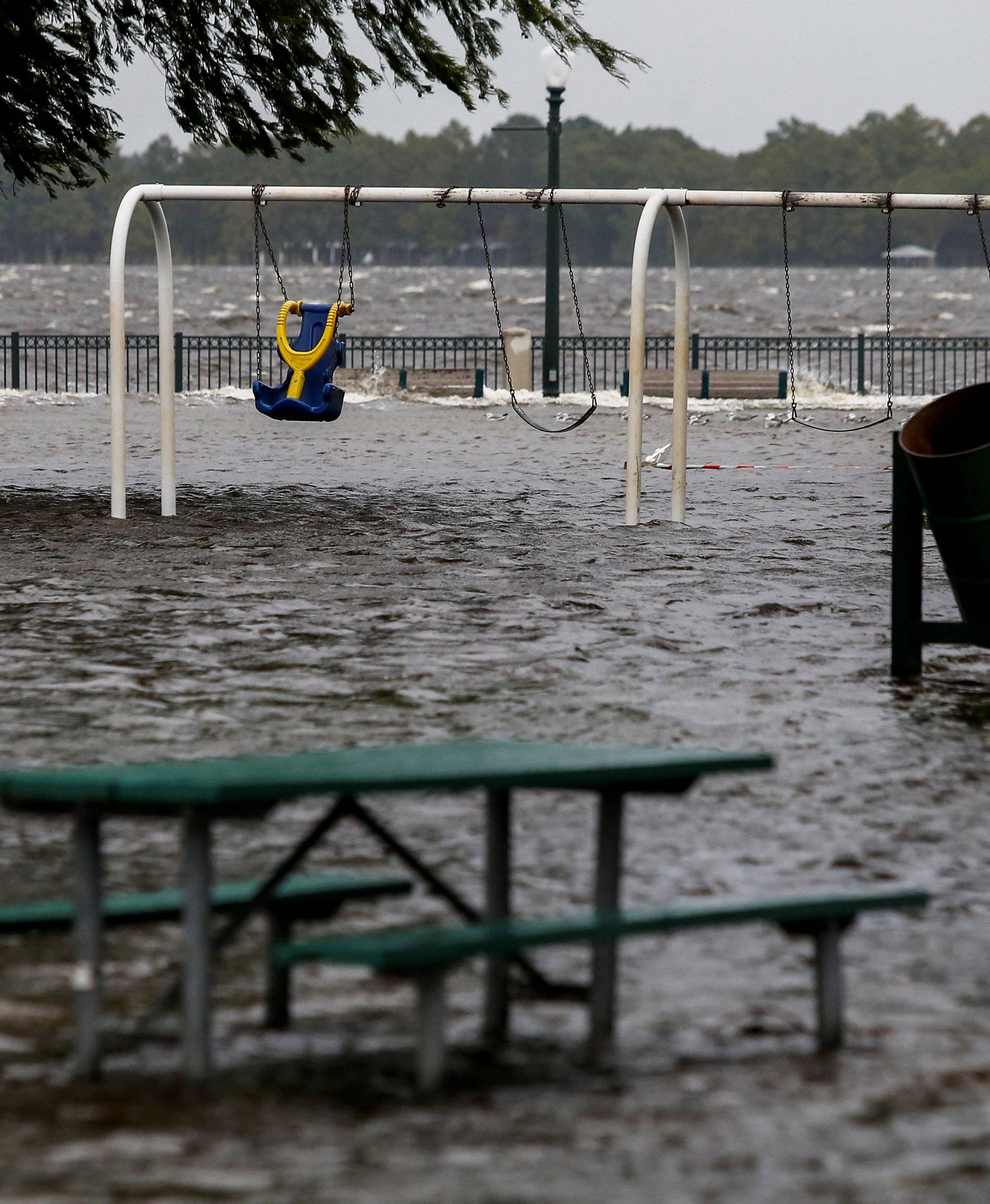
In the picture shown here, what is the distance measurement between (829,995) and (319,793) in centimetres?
110

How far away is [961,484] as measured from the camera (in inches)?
320

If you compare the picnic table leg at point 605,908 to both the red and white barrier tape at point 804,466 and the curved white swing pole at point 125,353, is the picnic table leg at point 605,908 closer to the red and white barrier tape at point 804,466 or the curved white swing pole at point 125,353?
the curved white swing pole at point 125,353

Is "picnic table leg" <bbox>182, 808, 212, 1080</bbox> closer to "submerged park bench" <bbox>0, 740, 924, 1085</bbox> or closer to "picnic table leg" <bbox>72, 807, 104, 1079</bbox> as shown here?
"submerged park bench" <bbox>0, 740, 924, 1085</bbox>

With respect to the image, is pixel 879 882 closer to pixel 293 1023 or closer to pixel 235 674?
pixel 293 1023

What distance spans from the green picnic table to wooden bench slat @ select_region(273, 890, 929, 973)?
0.18m

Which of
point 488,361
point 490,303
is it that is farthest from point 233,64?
point 490,303

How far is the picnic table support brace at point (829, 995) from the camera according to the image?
13.1 ft

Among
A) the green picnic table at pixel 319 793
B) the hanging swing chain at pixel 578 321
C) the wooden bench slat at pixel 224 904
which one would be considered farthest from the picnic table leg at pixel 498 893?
the hanging swing chain at pixel 578 321

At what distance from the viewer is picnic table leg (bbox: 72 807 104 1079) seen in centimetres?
376

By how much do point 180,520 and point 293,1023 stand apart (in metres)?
11.3

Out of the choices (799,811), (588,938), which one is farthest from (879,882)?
(588,938)

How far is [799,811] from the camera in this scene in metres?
6.07

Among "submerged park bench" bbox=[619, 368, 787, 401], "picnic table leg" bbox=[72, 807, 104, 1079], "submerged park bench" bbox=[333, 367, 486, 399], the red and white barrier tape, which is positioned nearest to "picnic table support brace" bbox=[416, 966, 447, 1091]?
"picnic table leg" bbox=[72, 807, 104, 1079]

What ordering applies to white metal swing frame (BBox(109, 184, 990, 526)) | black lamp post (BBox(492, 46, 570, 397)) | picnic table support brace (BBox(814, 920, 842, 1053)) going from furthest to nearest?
black lamp post (BBox(492, 46, 570, 397)) → white metal swing frame (BBox(109, 184, 990, 526)) → picnic table support brace (BBox(814, 920, 842, 1053))
